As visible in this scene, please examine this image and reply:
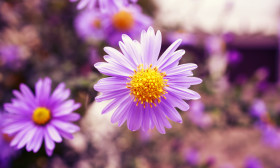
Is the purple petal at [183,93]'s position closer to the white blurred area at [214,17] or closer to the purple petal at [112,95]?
the purple petal at [112,95]

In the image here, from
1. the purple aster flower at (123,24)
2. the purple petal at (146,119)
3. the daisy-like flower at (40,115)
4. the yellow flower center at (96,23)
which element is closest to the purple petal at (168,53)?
the purple petal at (146,119)

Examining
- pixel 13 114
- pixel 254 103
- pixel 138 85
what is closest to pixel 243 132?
pixel 254 103

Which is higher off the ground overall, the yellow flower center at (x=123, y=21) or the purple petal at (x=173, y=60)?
the yellow flower center at (x=123, y=21)

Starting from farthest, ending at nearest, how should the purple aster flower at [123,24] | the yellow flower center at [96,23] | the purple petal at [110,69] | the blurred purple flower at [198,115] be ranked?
the blurred purple flower at [198,115]
the yellow flower center at [96,23]
the purple aster flower at [123,24]
the purple petal at [110,69]

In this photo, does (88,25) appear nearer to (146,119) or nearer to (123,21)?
(123,21)

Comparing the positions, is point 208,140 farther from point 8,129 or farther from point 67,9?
point 8,129

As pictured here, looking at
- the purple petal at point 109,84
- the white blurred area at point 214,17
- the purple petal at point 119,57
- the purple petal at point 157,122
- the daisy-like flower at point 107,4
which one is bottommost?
the purple petal at point 157,122

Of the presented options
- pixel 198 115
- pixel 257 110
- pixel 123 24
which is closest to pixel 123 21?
pixel 123 24

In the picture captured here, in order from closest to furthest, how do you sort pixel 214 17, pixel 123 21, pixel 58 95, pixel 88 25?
pixel 58 95
pixel 123 21
pixel 88 25
pixel 214 17
